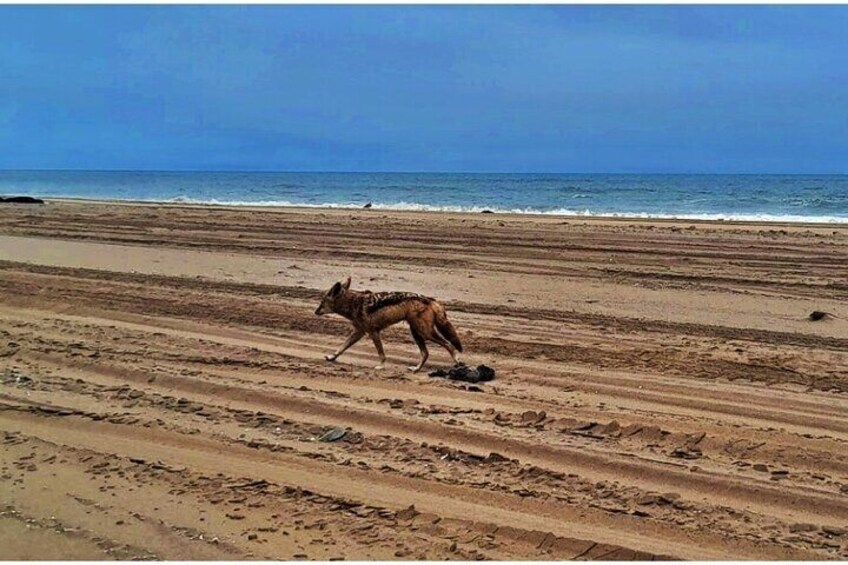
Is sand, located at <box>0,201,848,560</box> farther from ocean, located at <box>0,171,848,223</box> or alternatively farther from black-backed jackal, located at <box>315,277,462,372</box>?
ocean, located at <box>0,171,848,223</box>

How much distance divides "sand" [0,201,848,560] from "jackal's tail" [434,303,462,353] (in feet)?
1.31

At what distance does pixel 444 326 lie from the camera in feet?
27.2

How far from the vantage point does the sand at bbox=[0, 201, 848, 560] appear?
15.3 feet

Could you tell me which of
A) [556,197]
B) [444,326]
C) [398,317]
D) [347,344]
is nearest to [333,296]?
[347,344]

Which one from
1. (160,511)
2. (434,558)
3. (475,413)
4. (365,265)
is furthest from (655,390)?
(365,265)

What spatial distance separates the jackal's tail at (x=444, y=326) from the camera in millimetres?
8266

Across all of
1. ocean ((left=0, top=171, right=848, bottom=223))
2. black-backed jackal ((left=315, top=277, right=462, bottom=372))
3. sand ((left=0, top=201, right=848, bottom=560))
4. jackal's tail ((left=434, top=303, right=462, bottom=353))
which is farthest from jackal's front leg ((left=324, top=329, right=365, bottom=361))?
ocean ((left=0, top=171, right=848, bottom=223))

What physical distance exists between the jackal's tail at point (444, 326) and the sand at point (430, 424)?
15.7 inches

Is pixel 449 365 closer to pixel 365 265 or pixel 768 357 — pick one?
pixel 768 357

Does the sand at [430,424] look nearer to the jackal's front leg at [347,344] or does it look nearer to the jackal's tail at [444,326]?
the jackal's front leg at [347,344]

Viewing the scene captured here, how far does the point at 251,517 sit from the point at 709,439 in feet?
11.5

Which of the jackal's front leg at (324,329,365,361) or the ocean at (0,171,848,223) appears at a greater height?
the ocean at (0,171,848,223)

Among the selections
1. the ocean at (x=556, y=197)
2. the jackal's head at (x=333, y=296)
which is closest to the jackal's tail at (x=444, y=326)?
the jackal's head at (x=333, y=296)

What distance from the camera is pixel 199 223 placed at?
26656mm
